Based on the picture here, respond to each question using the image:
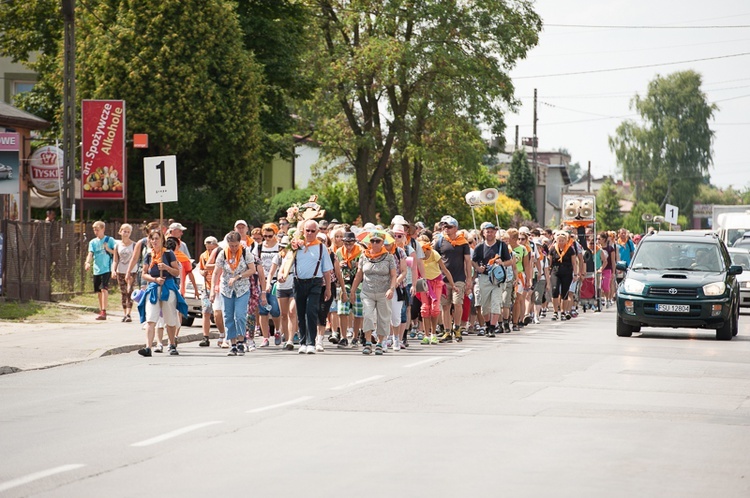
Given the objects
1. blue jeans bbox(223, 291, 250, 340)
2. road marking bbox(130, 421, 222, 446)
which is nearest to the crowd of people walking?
blue jeans bbox(223, 291, 250, 340)

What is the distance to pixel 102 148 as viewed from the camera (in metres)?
32.5

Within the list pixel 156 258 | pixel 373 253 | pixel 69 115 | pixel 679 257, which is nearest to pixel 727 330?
pixel 679 257

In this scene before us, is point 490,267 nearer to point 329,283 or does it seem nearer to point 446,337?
point 446,337

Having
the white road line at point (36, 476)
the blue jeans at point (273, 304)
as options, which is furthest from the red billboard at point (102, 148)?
the white road line at point (36, 476)

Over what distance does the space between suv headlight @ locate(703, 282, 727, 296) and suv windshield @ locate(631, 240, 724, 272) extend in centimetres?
91

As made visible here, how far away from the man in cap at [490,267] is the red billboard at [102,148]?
11603 millimetres

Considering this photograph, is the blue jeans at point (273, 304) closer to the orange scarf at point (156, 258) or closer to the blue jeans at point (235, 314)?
the blue jeans at point (235, 314)

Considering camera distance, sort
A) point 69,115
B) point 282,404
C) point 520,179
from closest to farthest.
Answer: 1. point 282,404
2. point 69,115
3. point 520,179

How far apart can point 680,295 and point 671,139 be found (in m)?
95.7

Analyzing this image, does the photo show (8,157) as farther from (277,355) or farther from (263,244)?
(277,355)

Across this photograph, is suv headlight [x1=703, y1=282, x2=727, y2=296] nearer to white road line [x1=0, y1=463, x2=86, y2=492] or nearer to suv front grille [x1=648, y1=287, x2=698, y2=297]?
suv front grille [x1=648, y1=287, x2=698, y2=297]

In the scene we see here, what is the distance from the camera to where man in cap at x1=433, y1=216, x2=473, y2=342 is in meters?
22.1

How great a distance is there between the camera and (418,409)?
39.0 ft

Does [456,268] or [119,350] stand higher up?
[456,268]
